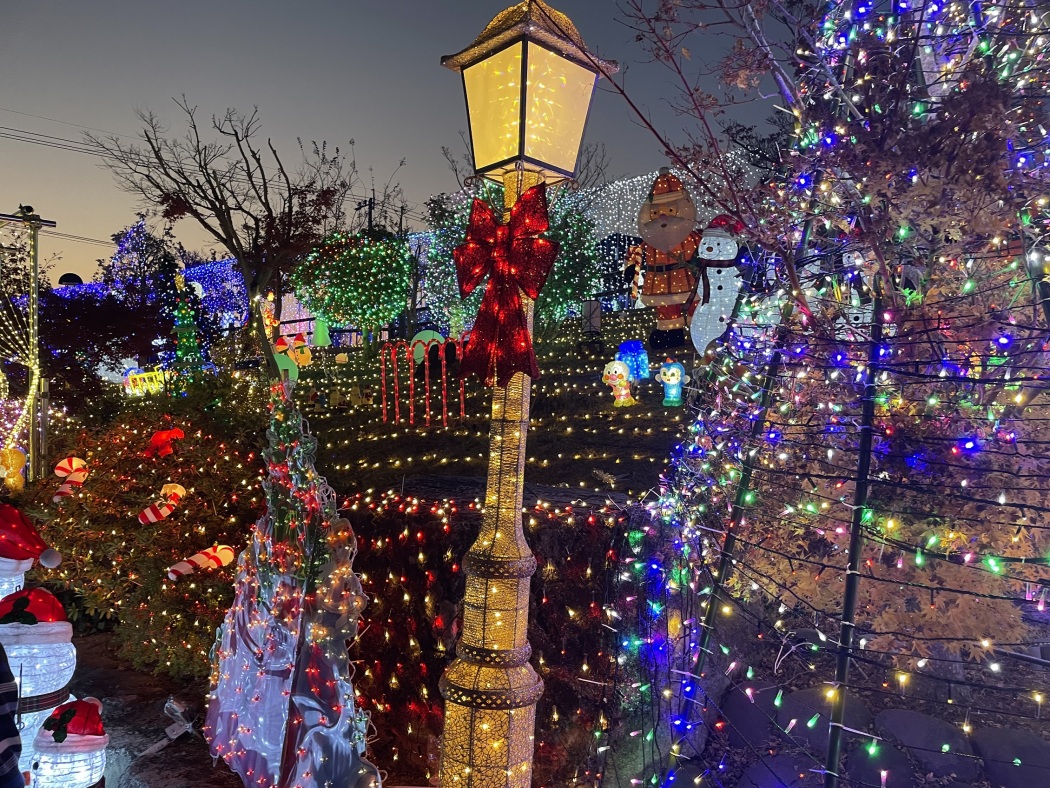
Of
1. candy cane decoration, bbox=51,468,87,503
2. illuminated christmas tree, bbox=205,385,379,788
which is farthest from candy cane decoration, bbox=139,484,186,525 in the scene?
illuminated christmas tree, bbox=205,385,379,788

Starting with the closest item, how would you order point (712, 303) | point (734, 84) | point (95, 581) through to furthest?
1. point (734, 84)
2. point (95, 581)
3. point (712, 303)

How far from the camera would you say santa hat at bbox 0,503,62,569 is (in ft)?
12.4

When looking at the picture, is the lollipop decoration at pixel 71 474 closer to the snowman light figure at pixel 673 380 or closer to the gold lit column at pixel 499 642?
the gold lit column at pixel 499 642

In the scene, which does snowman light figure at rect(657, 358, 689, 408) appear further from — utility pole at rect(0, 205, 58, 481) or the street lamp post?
utility pole at rect(0, 205, 58, 481)

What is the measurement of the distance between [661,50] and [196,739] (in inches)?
222

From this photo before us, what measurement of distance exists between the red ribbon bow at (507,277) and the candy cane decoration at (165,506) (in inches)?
159

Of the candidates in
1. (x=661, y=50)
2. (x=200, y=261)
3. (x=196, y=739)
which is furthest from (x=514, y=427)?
(x=200, y=261)

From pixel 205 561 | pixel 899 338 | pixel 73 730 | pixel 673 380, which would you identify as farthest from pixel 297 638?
pixel 673 380

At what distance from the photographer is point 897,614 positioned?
11.3 ft

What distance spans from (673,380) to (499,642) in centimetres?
928

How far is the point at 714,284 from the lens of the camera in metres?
10.7

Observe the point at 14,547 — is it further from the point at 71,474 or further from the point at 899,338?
the point at 899,338

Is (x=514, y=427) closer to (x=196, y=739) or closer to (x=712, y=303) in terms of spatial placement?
(x=196, y=739)

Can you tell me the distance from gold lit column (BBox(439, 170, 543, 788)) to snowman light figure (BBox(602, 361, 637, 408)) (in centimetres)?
937
